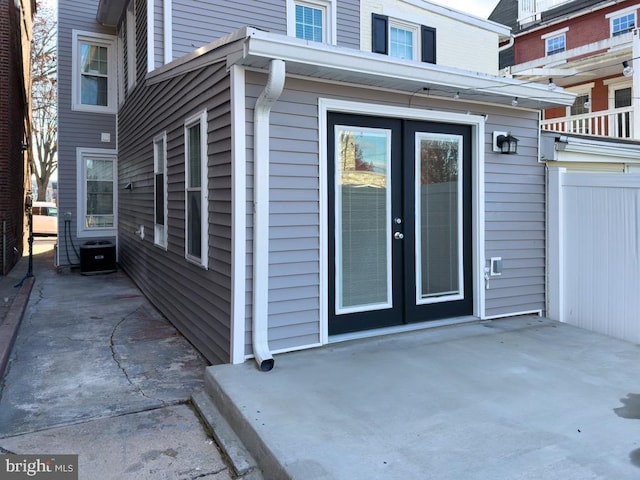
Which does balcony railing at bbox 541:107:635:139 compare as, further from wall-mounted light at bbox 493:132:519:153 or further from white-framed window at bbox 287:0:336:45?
wall-mounted light at bbox 493:132:519:153

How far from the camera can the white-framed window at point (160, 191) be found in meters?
5.88

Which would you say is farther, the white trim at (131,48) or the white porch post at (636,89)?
the white porch post at (636,89)

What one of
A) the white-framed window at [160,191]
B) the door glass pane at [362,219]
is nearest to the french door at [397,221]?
the door glass pane at [362,219]

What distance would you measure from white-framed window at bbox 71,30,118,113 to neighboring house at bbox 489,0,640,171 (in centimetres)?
948

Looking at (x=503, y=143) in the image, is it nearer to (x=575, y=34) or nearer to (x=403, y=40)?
(x=403, y=40)

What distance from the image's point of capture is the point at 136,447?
9.15 feet

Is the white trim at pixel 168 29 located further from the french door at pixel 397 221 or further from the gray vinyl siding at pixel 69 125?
the gray vinyl siding at pixel 69 125

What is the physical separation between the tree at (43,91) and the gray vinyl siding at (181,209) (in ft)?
43.3

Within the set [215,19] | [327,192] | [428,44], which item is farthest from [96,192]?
[327,192]

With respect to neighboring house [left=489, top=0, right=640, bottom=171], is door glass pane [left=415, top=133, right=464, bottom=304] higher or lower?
lower

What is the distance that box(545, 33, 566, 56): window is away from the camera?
15134 mm

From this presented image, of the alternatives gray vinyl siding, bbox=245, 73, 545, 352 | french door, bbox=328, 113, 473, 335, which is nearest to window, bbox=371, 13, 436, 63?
french door, bbox=328, 113, 473, 335

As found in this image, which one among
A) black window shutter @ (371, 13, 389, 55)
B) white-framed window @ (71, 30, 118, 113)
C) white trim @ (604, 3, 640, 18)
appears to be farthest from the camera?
white trim @ (604, 3, 640, 18)

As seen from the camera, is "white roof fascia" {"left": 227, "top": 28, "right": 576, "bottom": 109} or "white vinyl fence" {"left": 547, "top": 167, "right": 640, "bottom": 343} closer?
"white roof fascia" {"left": 227, "top": 28, "right": 576, "bottom": 109}
